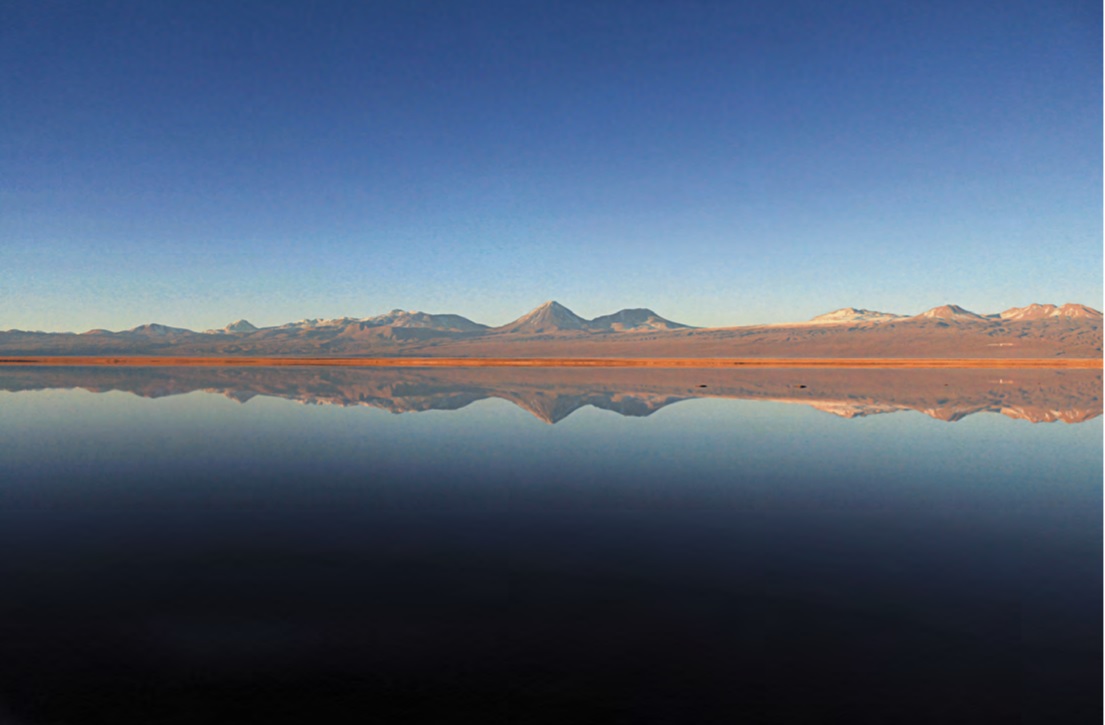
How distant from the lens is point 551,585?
960 cm

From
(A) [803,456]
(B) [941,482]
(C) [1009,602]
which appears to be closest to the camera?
(C) [1009,602]

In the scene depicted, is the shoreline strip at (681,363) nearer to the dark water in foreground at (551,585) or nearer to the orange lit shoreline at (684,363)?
the orange lit shoreline at (684,363)

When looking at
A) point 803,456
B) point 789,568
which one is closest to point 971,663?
point 789,568

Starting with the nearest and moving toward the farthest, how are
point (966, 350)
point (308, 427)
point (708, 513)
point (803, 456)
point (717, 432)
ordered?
point (708, 513) < point (803, 456) < point (717, 432) < point (308, 427) < point (966, 350)

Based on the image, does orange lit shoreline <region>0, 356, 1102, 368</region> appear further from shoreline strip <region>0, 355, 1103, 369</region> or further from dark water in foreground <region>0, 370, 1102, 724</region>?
dark water in foreground <region>0, 370, 1102, 724</region>

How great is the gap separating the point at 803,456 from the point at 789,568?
11.1 meters

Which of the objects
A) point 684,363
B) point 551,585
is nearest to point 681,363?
point 684,363

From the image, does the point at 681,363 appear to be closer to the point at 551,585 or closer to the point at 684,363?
the point at 684,363

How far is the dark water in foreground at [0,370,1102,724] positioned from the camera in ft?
22.2

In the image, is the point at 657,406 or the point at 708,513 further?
the point at 657,406

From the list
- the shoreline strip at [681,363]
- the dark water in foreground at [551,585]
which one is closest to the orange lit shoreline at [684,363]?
the shoreline strip at [681,363]

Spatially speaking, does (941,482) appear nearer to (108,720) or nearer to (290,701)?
(290,701)

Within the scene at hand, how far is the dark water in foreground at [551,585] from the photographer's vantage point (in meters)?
6.76

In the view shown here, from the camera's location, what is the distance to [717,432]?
26.3 metres
